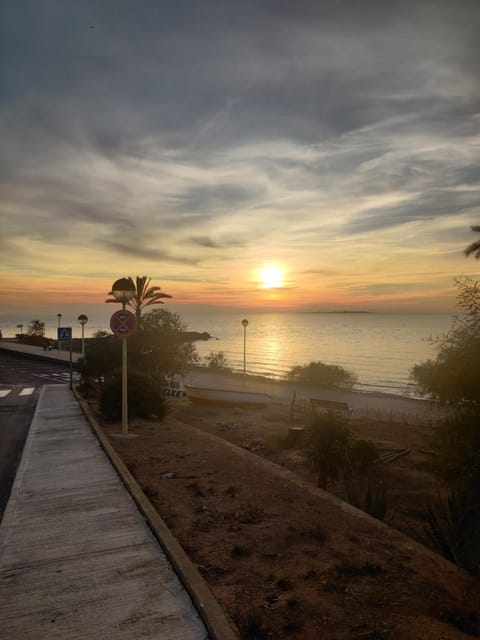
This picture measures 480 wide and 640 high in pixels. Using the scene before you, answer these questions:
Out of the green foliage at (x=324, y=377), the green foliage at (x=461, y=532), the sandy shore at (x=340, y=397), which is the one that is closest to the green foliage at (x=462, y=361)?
the green foliage at (x=461, y=532)

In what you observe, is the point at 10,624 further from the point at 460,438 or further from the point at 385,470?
the point at 385,470

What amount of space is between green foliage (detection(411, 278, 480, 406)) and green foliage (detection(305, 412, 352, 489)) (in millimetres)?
4929

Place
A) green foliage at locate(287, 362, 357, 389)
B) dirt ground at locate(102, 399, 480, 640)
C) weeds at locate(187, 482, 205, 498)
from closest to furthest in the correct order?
dirt ground at locate(102, 399, 480, 640) → weeds at locate(187, 482, 205, 498) → green foliage at locate(287, 362, 357, 389)

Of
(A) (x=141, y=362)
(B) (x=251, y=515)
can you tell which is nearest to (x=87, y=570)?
(B) (x=251, y=515)

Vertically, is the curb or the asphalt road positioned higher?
the curb

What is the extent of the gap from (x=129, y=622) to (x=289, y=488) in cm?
593

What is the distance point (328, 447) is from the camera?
13836mm

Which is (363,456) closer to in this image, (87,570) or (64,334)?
(87,570)

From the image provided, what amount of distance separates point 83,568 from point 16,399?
66.6ft

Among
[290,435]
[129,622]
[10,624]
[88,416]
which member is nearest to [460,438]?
[129,622]

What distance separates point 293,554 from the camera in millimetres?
6793

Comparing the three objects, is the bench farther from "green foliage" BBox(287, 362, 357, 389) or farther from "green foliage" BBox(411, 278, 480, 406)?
"green foliage" BBox(287, 362, 357, 389)

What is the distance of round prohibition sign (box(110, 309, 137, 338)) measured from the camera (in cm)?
1431

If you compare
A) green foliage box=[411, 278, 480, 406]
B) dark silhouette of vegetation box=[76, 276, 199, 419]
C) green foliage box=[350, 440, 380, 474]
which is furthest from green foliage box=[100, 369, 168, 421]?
green foliage box=[411, 278, 480, 406]
